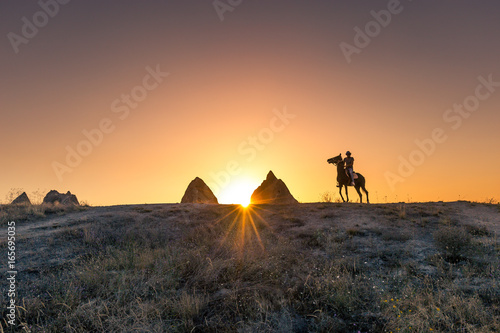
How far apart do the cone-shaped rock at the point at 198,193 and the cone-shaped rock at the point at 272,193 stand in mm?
5257

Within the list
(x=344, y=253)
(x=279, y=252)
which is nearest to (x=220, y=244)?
(x=279, y=252)

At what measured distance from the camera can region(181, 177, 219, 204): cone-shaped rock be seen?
1287 inches

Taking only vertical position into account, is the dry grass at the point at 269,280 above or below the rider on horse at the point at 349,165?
below

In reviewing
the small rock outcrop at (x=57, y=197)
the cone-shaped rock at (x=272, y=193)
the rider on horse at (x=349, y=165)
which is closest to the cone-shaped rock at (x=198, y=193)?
the cone-shaped rock at (x=272, y=193)

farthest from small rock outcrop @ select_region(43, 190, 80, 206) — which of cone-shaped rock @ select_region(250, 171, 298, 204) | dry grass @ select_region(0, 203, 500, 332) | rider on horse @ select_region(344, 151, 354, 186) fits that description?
rider on horse @ select_region(344, 151, 354, 186)

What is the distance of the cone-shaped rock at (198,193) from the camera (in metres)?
32.7

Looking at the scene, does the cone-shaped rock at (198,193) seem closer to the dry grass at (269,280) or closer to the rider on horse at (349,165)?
the rider on horse at (349,165)

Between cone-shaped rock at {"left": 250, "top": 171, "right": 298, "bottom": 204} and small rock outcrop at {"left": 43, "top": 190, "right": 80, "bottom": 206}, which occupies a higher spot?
small rock outcrop at {"left": 43, "top": 190, "right": 80, "bottom": 206}

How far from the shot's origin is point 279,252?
9.30 metres

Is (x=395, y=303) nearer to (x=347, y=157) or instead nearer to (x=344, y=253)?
(x=344, y=253)

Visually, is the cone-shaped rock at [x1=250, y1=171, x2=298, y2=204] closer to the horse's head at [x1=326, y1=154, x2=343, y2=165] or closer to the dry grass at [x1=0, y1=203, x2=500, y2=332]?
the horse's head at [x1=326, y1=154, x2=343, y2=165]

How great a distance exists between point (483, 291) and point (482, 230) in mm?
6251

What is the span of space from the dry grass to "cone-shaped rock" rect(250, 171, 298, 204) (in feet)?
65.4

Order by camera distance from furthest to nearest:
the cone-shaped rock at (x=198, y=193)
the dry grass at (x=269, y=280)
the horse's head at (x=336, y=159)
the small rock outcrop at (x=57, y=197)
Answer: the small rock outcrop at (x=57, y=197) < the cone-shaped rock at (x=198, y=193) < the horse's head at (x=336, y=159) < the dry grass at (x=269, y=280)
